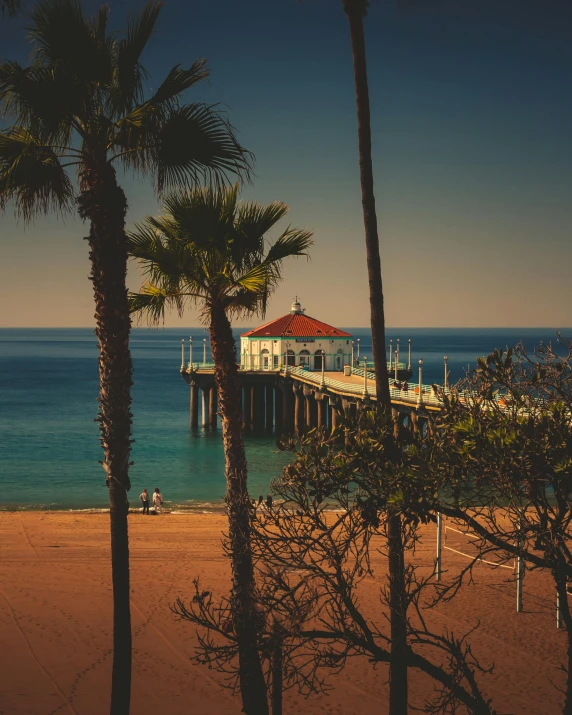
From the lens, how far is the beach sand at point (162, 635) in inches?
476

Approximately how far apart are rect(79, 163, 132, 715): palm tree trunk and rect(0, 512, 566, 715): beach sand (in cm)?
388

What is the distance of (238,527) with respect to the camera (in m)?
9.48

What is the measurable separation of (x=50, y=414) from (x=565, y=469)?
6950 cm

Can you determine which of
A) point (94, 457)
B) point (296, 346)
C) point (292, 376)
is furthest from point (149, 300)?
point (296, 346)

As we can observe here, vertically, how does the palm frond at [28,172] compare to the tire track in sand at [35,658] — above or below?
above

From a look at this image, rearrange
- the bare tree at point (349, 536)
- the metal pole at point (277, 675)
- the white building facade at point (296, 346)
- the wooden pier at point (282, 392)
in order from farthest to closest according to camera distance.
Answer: the white building facade at point (296, 346)
the wooden pier at point (282, 392)
the metal pole at point (277, 675)
the bare tree at point (349, 536)

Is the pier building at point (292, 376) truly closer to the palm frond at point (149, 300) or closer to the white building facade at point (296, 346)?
the white building facade at point (296, 346)

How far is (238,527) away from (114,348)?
106 inches

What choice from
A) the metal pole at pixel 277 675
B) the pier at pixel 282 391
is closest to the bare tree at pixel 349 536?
the metal pole at pixel 277 675

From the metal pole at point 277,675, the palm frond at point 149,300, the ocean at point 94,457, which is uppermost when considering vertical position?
the palm frond at point 149,300

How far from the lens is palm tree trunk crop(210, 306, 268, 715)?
8.33m

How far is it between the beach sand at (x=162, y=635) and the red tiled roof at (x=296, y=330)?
41.7 m

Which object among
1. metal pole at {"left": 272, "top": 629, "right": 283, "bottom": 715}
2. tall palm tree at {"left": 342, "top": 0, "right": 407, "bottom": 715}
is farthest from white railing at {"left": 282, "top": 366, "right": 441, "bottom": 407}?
metal pole at {"left": 272, "top": 629, "right": 283, "bottom": 715}

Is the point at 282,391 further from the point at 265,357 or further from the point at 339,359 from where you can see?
the point at 339,359
